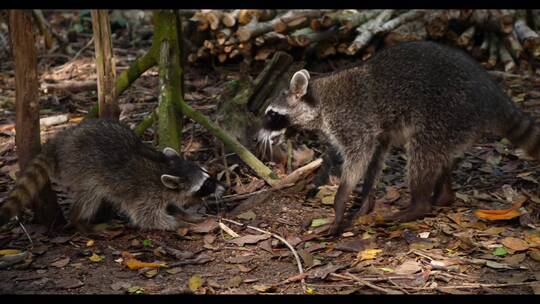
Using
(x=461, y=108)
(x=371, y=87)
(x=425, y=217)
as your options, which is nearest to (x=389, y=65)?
(x=371, y=87)

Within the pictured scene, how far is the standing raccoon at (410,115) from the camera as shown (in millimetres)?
5707

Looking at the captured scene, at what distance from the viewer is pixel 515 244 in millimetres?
5137

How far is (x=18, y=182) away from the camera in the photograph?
526cm

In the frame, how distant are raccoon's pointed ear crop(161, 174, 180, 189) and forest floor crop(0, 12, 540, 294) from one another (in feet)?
1.37

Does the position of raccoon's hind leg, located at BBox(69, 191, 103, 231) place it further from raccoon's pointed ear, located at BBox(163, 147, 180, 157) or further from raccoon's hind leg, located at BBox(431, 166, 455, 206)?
raccoon's hind leg, located at BBox(431, 166, 455, 206)

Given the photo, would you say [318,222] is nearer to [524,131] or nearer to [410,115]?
[410,115]

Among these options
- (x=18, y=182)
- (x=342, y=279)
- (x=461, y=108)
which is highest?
(x=461, y=108)

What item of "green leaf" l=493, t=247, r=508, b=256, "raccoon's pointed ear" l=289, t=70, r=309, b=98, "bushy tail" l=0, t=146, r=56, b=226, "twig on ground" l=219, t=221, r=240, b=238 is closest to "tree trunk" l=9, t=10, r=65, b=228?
"bushy tail" l=0, t=146, r=56, b=226

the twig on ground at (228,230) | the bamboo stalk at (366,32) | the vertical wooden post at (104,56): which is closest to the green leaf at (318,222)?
the twig on ground at (228,230)

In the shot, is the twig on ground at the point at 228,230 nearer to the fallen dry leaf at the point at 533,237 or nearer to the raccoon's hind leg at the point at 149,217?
the raccoon's hind leg at the point at 149,217

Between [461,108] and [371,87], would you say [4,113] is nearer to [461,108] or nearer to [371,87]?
[371,87]

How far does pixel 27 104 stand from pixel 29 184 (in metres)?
0.58

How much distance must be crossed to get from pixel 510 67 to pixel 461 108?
3288 mm

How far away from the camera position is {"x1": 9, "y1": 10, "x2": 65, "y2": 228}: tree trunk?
511 cm
